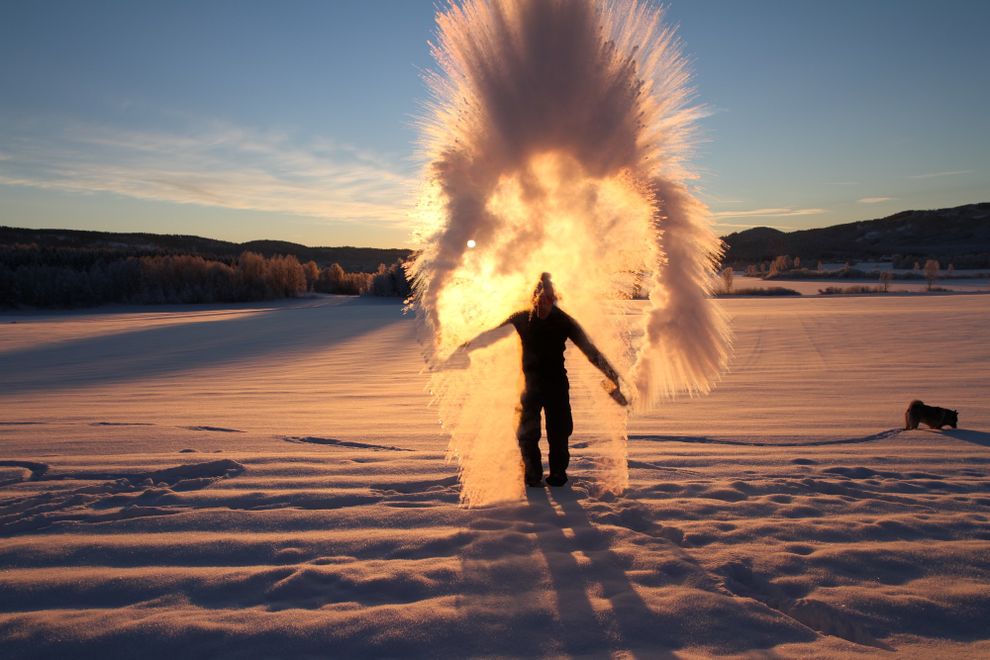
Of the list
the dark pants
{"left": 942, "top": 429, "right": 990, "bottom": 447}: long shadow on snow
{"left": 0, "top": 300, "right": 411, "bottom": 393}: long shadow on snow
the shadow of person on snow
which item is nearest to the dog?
{"left": 942, "top": 429, "right": 990, "bottom": 447}: long shadow on snow

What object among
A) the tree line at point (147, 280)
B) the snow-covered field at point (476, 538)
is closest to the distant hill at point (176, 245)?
the tree line at point (147, 280)

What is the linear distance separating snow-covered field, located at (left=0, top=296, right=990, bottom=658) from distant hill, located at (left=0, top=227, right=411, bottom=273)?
210 feet

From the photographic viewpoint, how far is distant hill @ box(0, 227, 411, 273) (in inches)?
3014

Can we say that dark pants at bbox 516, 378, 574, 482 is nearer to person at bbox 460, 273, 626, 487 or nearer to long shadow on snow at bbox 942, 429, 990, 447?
person at bbox 460, 273, 626, 487

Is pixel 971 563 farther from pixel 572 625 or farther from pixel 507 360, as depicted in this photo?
pixel 507 360

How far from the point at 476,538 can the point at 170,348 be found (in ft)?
41.9

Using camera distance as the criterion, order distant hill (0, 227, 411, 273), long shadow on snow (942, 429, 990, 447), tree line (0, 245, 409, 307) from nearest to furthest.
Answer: long shadow on snow (942, 429, 990, 447)
tree line (0, 245, 409, 307)
distant hill (0, 227, 411, 273)

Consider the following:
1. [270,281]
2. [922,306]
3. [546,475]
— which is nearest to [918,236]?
[922,306]

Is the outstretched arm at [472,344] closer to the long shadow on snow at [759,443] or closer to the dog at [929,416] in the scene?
the long shadow on snow at [759,443]

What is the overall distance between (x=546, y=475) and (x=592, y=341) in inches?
49.9

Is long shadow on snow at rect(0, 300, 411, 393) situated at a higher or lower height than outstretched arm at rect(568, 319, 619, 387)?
lower

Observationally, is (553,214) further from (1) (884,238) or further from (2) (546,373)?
(1) (884,238)

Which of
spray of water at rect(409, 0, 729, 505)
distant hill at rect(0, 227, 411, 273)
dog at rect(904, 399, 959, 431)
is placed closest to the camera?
spray of water at rect(409, 0, 729, 505)

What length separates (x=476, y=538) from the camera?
351 centimetres
